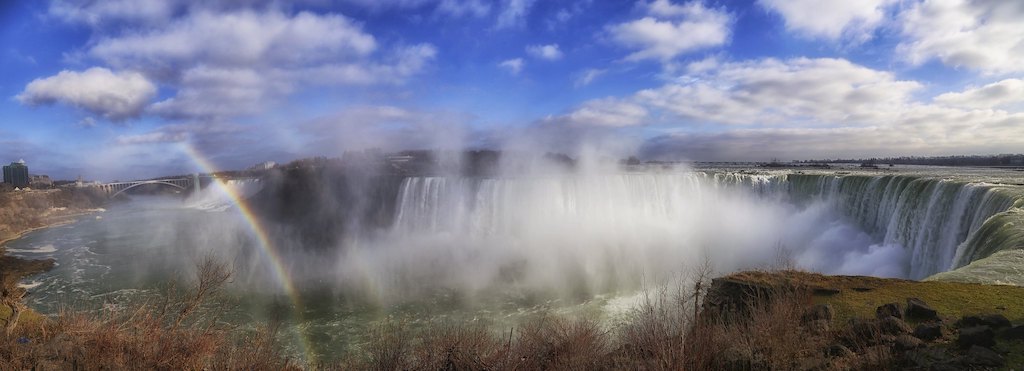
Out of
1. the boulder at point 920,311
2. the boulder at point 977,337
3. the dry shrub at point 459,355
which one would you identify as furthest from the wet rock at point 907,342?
the dry shrub at point 459,355

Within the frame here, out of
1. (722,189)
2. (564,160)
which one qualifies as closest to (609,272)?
(722,189)

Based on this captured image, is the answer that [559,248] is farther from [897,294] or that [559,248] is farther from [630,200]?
[897,294]

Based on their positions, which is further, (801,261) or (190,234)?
(190,234)

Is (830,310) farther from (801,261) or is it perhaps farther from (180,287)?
(180,287)

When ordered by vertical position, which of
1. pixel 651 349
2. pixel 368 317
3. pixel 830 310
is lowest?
pixel 368 317

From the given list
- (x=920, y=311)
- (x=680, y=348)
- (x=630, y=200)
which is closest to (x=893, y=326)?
(x=920, y=311)

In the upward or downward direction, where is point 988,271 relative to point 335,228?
upward

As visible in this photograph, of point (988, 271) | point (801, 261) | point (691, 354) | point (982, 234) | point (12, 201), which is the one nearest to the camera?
point (691, 354)
